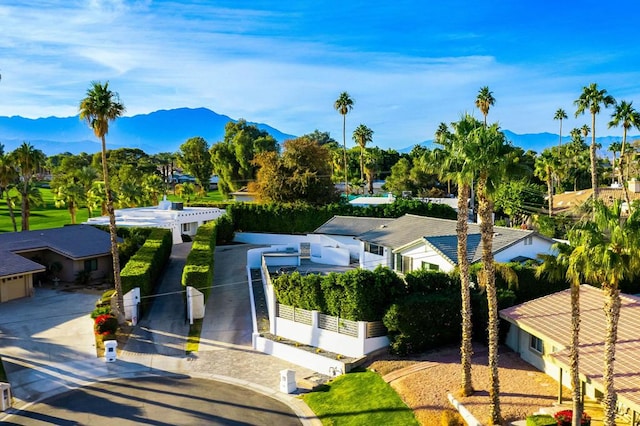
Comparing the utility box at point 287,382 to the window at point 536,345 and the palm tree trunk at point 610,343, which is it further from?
the palm tree trunk at point 610,343

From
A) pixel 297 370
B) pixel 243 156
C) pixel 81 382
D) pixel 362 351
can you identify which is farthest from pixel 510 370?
pixel 243 156

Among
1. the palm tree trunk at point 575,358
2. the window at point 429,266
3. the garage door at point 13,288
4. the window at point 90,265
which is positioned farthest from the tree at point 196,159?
the palm tree trunk at point 575,358

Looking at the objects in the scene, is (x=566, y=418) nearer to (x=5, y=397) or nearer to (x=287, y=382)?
(x=287, y=382)

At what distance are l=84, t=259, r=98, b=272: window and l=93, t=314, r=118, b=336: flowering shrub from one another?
15.7 meters

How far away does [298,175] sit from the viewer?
211 ft

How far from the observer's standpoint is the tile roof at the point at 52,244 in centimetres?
4128

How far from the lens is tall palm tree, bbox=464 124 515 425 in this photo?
19797mm

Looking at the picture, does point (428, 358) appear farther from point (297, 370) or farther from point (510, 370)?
point (297, 370)

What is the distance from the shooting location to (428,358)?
2756 cm

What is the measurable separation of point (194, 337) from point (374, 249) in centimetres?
1694

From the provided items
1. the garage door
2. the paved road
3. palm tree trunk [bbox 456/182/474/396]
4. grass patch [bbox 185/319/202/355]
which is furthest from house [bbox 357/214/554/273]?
the garage door

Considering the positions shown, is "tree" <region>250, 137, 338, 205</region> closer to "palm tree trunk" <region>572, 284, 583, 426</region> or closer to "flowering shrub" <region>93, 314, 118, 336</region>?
"flowering shrub" <region>93, 314, 118, 336</region>

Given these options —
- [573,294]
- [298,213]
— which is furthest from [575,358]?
[298,213]

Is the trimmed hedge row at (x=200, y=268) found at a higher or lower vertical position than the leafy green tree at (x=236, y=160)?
lower
